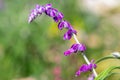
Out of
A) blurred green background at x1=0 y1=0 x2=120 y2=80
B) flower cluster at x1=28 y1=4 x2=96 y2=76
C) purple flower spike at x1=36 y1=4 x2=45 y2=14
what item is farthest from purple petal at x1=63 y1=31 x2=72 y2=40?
blurred green background at x1=0 y1=0 x2=120 y2=80

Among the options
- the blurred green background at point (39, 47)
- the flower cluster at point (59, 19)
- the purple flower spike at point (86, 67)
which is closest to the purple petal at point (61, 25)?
the flower cluster at point (59, 19)

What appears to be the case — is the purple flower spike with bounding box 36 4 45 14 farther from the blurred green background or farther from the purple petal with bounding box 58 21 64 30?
the blurred green background

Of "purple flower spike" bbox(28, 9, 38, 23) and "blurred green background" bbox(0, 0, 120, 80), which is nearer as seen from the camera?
"purple flower spike" bbox(28, 9, 38, 23)

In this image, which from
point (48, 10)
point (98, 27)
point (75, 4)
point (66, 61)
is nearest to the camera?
point (48, 10)

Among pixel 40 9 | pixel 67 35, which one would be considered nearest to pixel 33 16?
pixel 40 9

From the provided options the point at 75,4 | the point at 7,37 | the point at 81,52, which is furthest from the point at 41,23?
the point at 81,52

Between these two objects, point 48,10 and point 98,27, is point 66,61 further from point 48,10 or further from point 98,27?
point 48,10

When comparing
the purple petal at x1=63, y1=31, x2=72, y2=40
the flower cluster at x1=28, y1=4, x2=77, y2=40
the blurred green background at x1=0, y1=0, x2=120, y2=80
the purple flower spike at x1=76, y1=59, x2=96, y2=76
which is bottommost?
the purple flower spike at x1=76, y1=59, x2=96, y2=76

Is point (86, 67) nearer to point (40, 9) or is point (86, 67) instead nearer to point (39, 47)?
point (40, 9)

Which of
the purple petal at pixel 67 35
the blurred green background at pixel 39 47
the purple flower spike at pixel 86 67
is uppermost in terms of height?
the blurred green background at pixel 39 47

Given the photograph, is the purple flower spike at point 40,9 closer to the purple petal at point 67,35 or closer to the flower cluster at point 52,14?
the flower cluster at point 52,14

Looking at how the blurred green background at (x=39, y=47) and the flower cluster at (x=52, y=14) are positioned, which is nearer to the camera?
the flower cluster at (x=52, y=14)
